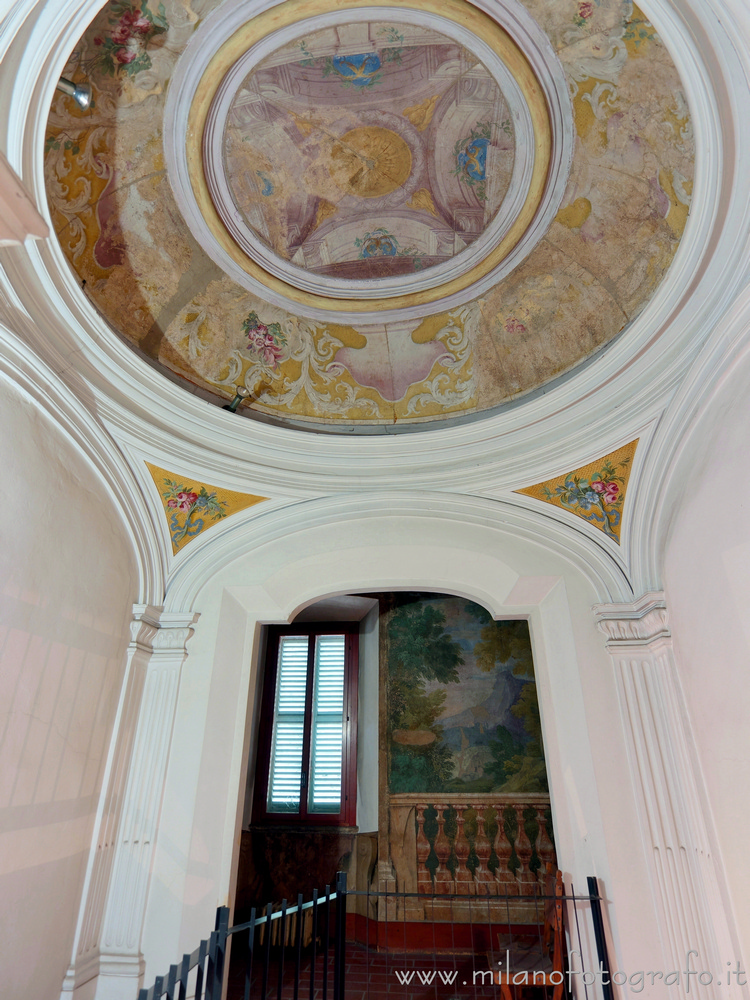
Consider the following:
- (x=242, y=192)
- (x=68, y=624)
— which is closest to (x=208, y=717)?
(x=68, y=624)

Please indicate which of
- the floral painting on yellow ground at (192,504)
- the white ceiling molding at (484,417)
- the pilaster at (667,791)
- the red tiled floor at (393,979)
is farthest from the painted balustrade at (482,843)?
the floral painting on yellow ground at (192,504)

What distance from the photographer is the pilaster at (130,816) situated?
4.61 meters

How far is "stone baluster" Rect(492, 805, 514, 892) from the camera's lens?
23.0 ft

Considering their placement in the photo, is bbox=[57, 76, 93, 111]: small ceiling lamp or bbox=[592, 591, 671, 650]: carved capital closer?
bbox=[57, 76, 93, 111]: small ceiling lamp

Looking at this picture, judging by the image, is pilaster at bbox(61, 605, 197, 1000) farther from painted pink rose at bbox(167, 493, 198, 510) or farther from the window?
the window

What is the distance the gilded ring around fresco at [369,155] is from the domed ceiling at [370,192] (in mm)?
17

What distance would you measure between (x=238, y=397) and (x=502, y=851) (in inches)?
232

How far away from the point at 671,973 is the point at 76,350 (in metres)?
6.14

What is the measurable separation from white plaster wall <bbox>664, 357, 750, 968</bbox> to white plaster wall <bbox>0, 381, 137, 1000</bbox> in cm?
457

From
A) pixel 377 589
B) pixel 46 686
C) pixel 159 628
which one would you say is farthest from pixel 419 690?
pixel 46 686

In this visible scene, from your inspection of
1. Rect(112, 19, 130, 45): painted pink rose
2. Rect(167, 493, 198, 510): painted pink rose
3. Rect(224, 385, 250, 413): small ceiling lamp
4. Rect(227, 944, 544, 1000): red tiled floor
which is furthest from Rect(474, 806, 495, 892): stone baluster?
Rect(112, 19, 130, 45): painted pink rose

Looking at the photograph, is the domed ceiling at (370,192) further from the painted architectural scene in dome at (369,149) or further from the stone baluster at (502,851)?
the stone baluster at (502,851)

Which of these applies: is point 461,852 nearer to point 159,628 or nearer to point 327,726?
point 327,726

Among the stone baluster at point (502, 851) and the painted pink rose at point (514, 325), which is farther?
the stone baluster at point (502, 851)
